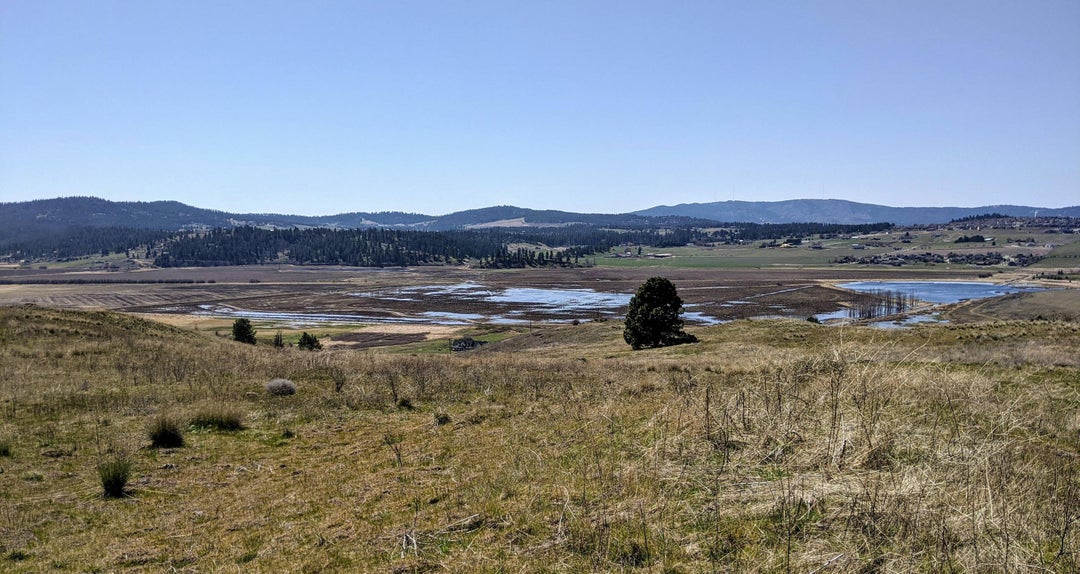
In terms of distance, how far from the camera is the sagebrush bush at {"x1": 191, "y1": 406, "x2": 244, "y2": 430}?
1228 centimetres

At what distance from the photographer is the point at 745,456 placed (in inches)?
264

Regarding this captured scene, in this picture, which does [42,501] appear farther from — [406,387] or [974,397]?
[974,397]

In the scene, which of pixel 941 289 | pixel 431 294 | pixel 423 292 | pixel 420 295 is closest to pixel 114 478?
pixel 420 295

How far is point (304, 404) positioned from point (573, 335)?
4844cm

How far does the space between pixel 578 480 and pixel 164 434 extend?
8648 millimetres

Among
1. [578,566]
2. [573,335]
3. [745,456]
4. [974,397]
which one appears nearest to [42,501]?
[578,566]

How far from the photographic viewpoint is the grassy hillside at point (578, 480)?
490 cm

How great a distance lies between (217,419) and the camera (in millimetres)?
12273

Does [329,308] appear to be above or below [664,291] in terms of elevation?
below

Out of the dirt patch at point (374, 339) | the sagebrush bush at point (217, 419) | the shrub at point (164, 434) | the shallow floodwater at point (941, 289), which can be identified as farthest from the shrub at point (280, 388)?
the shallow floodwater at point (941, 289)

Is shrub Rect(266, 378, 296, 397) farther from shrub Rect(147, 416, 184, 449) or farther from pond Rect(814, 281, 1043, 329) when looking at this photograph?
pond Rect(814, 281, 1043, 329)

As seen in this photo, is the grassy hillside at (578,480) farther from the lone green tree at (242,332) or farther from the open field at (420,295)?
the open field at (420,295)

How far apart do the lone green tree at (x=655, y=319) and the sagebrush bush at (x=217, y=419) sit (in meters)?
36.9

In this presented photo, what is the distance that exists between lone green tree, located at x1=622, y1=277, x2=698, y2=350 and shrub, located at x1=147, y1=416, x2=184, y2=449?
38333 mm
